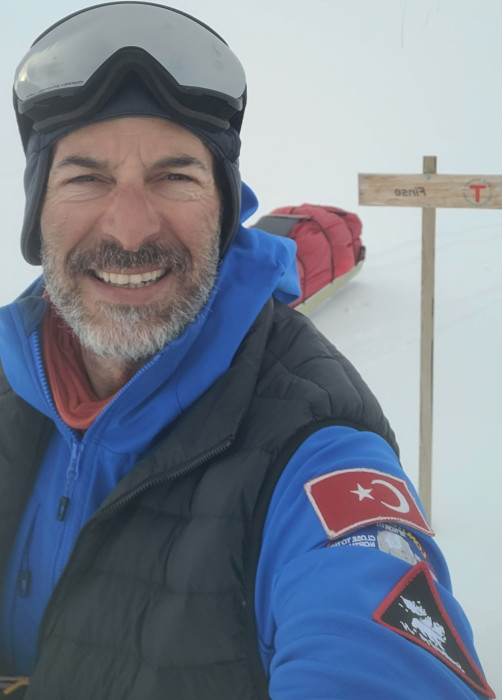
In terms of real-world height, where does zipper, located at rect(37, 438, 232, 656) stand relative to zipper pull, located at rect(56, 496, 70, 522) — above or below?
above

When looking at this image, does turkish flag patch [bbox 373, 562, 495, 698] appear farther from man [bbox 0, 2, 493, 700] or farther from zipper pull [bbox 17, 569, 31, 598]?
zipper pull [bbox 17, 569, 31, 598]

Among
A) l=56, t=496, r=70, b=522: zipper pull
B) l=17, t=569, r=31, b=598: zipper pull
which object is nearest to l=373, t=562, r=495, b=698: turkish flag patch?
l=56, t=496, r=70, b=522: zipper pull

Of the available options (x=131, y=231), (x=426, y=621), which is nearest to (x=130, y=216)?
(x=131, y=231)

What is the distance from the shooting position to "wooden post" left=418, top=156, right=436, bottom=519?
7.96 feet

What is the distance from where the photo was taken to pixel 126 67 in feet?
3.78

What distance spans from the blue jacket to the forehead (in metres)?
0.22

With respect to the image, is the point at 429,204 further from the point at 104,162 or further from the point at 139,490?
the point at 139,490

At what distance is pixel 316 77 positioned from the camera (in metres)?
8.60

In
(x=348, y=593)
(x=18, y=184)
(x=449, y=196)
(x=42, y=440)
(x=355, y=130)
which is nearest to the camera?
(x=348, y=593)

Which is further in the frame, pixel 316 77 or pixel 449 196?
pixel 316 77

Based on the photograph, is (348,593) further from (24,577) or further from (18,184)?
(18,184)

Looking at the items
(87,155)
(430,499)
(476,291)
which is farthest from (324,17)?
(87,155)

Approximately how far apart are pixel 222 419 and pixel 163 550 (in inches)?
8.4

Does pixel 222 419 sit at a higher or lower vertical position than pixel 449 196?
lower
